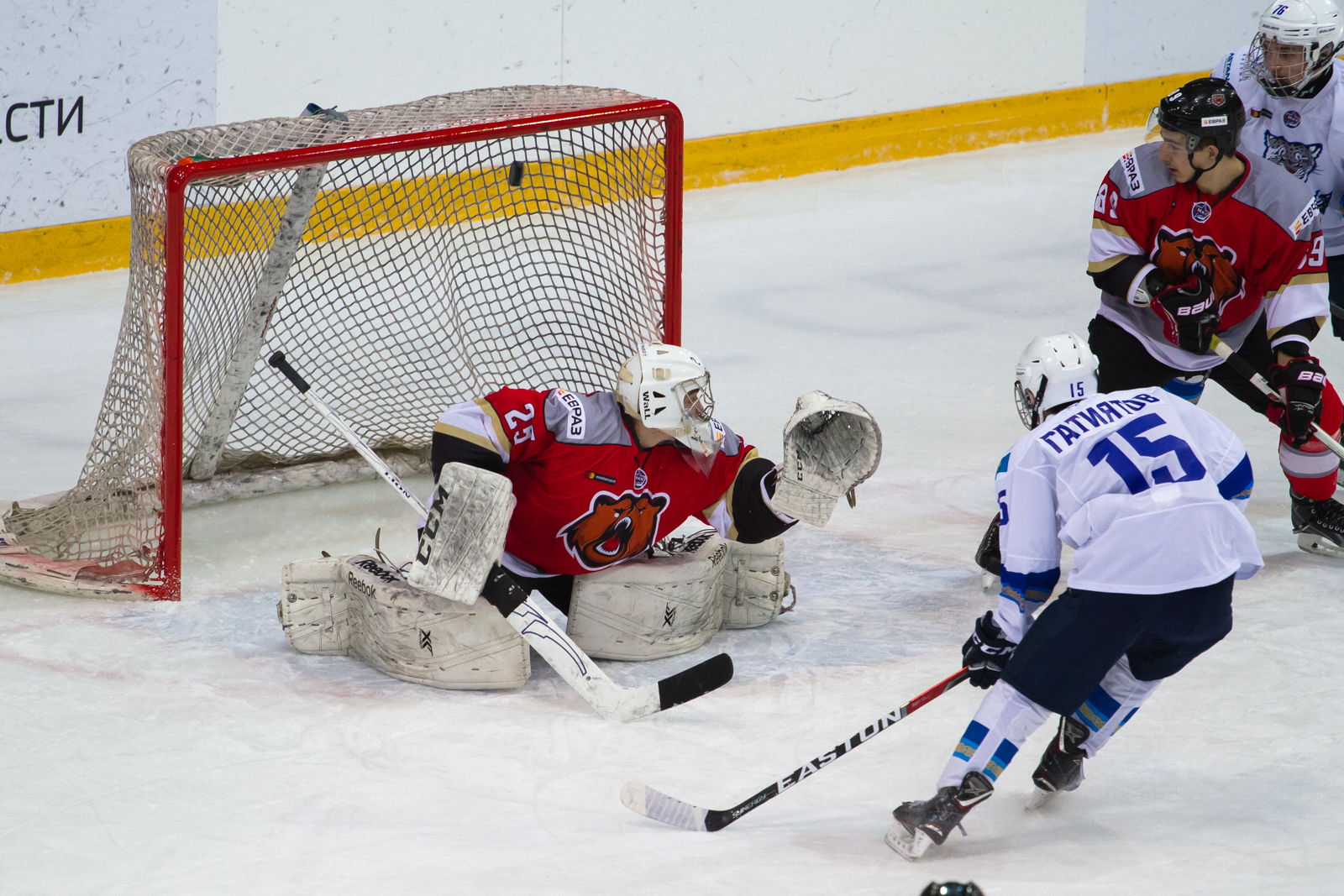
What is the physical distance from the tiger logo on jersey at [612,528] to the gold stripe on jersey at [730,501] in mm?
143

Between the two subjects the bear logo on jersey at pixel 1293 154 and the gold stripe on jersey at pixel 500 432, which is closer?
the gold stripe on jersey at pixel 500 432

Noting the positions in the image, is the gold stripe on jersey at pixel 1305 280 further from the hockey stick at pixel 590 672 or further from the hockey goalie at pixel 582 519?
the hockey stick at pixel 590 672

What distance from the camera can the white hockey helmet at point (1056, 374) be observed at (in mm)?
2918

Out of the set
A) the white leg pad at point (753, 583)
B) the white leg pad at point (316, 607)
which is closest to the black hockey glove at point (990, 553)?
the white leg pad at point (753, 583)

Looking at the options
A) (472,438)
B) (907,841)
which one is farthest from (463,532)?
(907,841)

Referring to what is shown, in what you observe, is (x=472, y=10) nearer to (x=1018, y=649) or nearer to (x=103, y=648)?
(x=103, y=648)

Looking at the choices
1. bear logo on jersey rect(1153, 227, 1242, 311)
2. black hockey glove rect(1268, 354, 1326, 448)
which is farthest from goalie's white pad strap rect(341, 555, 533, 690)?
black hockey glove rect(1268, 354, 1326, 448)

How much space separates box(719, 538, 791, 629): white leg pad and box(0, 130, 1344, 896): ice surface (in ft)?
0.28

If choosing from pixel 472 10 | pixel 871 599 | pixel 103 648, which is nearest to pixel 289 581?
pixel 103 648

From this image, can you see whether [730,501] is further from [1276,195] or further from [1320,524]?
[1320,524]

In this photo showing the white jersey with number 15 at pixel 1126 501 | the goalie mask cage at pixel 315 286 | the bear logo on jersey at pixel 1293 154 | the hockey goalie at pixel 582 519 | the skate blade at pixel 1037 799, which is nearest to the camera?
the white jersey with number 15 at pixel 1126 501

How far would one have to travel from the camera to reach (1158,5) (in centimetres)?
894

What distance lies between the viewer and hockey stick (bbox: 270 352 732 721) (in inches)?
130

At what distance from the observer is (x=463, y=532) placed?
324cm
